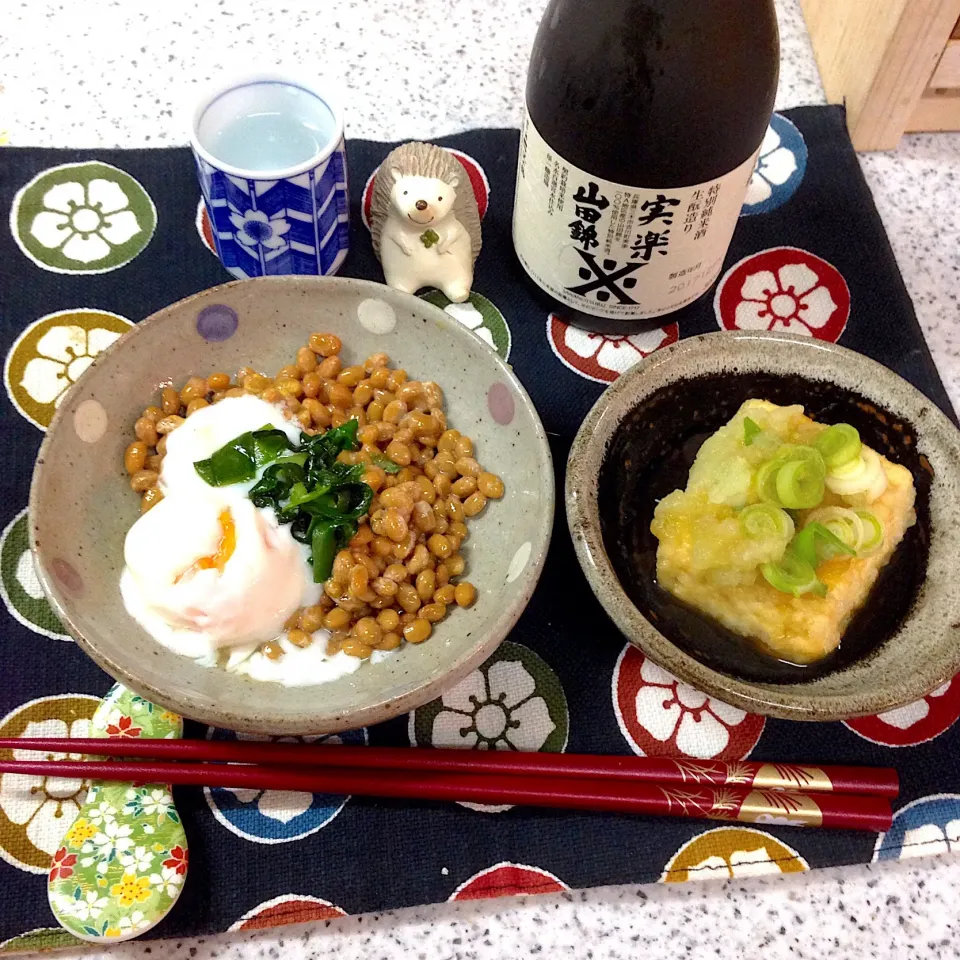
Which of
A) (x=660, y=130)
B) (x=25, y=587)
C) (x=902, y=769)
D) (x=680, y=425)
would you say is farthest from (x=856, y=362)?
(x=25, y=587)

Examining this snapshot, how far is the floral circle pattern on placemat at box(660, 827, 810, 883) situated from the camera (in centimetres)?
85

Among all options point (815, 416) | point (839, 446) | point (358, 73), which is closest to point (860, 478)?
point (839, 446)

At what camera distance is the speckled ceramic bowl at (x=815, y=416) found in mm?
784

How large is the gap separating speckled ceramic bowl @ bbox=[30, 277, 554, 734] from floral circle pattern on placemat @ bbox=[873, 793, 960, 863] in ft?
1.45

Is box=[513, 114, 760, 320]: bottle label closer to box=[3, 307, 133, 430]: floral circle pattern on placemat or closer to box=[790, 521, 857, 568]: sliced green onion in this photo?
box=[790, 521, 857, 568]: sliced green onion

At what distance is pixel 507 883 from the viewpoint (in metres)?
0.84

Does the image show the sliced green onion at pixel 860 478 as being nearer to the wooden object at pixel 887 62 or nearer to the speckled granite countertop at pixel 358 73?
the speckled granite countertop at pixel 358 73

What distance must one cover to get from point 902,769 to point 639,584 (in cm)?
33

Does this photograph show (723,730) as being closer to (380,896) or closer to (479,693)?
(479,693)

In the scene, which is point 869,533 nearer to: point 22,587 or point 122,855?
point 122,855

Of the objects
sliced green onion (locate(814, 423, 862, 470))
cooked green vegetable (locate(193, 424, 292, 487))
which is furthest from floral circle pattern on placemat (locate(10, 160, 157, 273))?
sliced green onion (locate(814, 423, 862, 470))

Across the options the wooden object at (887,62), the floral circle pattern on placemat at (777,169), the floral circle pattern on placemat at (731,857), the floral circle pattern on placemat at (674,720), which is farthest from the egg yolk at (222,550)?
the wooden object at (887,62)

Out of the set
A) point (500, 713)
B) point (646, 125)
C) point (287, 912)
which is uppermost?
point (646, 125)

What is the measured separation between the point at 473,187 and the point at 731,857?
2.92 ft
